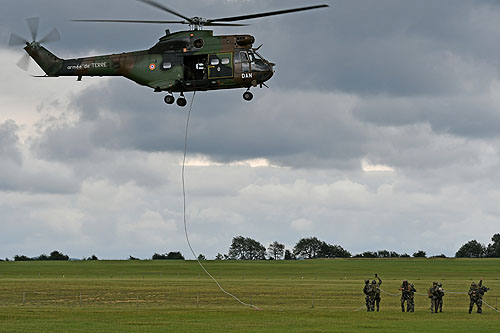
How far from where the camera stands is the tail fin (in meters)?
53.8

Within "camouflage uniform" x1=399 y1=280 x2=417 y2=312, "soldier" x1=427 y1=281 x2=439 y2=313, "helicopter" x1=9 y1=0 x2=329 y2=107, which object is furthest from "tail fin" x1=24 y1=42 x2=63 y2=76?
"soldier" x1=427 y1=281 x2=439 y2=313

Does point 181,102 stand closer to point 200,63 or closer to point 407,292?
point 200,63

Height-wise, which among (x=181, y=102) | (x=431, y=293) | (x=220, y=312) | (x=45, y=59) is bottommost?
(x=220, y=312)

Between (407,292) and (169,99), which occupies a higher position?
(169,99)

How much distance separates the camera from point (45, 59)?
54.3 m

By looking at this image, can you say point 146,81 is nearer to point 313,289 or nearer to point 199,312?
point 199,312

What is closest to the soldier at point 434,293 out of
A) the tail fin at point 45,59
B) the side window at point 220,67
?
the side window at point 220,67

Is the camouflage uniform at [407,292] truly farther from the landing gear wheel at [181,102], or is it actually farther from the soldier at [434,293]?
the landing gear wheel at [181,102]

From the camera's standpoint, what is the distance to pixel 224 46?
49562 millimetres

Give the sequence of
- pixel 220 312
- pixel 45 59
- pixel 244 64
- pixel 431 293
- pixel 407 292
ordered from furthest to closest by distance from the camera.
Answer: pixel 220 312
pixel 407 292
pixel 431 293
pixel 45 59
pixel 244 64

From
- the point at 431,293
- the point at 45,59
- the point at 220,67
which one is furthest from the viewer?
the point at 431,293

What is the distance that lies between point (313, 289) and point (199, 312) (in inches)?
1333

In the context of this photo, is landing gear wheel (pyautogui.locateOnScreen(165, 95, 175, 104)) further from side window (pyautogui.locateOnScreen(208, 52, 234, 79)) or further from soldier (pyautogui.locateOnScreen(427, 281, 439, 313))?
soldier (pyautogui.locateOnScreen(427, 281, 439, 313))

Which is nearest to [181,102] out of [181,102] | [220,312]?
[181,102]
